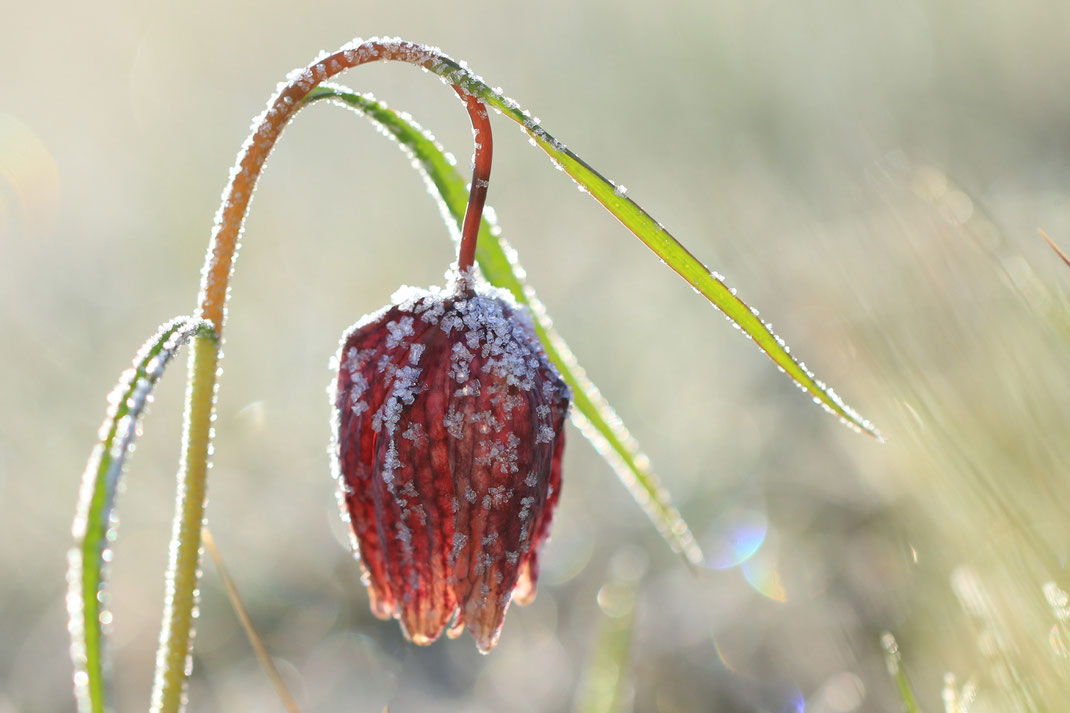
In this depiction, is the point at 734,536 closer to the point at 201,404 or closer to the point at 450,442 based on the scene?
the point at 450,442

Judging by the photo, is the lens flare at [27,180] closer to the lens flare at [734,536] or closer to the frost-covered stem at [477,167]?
the lens flare at [734,536]

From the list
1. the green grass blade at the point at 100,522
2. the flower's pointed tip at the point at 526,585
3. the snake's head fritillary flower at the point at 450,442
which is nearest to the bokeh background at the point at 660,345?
the flower's pointed tip at the point at 526,585

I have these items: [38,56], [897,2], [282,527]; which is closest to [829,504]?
[282,527]

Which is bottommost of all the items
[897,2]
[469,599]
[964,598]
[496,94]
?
[964,598]

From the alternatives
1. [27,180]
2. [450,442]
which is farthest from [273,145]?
[27,180]

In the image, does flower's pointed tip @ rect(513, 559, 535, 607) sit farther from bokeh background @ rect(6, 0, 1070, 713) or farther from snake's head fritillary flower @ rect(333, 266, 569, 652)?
bokeh background @ rect(6, 0, 1070, 713)

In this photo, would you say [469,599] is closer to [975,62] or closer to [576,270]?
[576,270]
